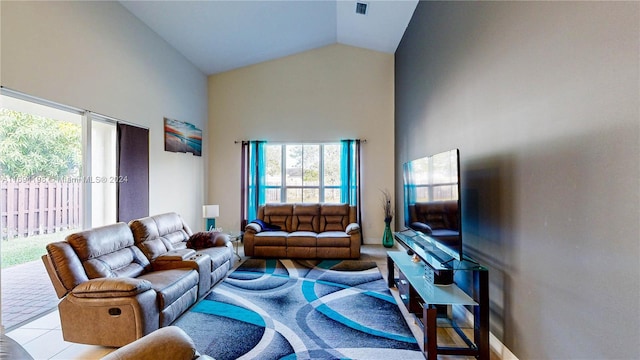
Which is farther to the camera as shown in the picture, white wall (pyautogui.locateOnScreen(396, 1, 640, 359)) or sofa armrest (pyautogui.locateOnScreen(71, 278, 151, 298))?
sofa armrest (pyautogui.locateOnScreen(71, 278, 151, 298))

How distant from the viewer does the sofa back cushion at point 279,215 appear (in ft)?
17.6

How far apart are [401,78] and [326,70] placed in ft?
5.43

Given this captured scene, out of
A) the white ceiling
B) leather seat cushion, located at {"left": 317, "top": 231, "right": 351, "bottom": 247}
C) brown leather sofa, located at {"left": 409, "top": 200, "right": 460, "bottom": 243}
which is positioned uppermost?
the white ceiling

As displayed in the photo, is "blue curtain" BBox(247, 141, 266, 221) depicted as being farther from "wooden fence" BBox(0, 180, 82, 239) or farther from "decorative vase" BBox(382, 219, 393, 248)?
"wooden fence" BBox(0, 180, 82, 239)

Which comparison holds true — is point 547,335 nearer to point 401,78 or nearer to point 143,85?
point 401,78

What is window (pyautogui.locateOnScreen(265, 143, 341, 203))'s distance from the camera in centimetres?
620

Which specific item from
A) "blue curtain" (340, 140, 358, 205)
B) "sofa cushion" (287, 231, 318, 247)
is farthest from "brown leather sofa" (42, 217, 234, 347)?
"blue curtain" (340, 140, 358, 205)

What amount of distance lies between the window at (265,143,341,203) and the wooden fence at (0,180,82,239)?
347cm

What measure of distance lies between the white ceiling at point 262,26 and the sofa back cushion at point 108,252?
307 cm

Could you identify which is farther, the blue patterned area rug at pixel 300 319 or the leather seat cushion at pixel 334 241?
the leather seat cushion at pixel 334 241

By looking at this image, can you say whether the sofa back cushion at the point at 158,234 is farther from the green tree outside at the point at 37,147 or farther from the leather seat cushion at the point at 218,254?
the green tree outside at the point at 37,147

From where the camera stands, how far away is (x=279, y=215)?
5.41 m

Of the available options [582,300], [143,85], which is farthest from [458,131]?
[143,85]

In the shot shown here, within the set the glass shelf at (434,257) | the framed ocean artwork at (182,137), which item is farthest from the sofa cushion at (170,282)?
the framed ocean artwork at (182,137)
